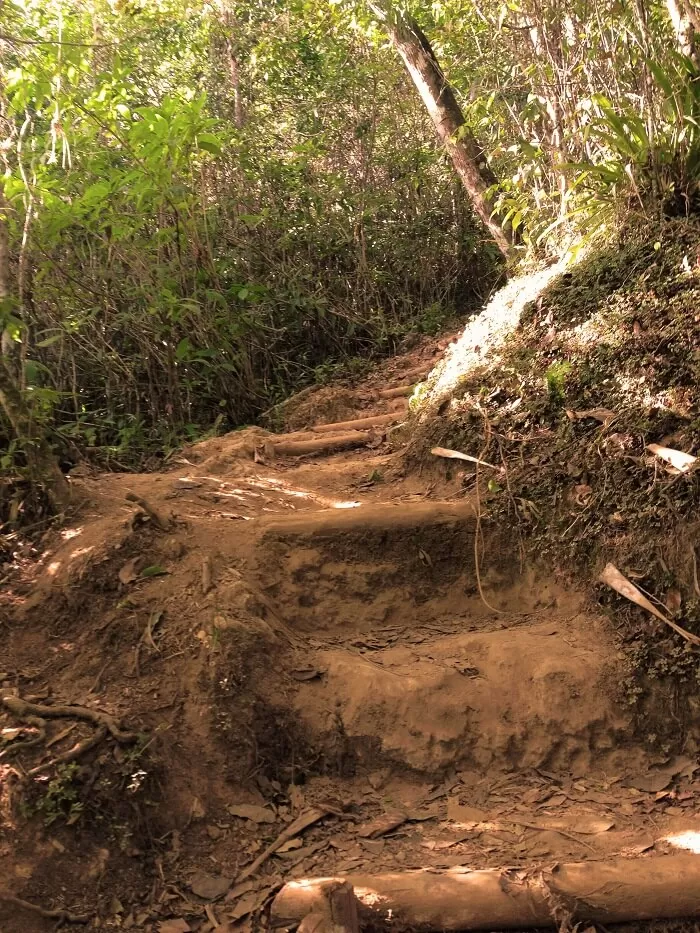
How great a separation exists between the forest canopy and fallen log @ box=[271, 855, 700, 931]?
2.74m

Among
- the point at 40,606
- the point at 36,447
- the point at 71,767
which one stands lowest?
the point at 71,767

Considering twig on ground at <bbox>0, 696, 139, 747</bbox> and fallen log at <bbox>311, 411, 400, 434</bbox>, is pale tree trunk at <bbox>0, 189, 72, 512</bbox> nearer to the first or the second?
twig on ground at <bbox>0, 696, 139, 747</bbox>

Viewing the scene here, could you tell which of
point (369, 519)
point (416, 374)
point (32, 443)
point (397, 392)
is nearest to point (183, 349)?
point (397, 392)

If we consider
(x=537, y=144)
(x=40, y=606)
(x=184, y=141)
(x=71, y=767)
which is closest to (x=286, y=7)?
(x=184, y=141)

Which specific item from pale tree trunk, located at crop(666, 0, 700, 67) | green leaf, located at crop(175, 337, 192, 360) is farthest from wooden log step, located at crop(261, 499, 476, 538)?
pale tree trunk, located at crop(666, 0, 700, 67)

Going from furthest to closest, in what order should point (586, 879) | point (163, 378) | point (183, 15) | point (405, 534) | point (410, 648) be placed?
1. point (183, 15)
2. point (163, 378)
3. point (405, 534)
4. point (410, 648)
5. point (586, 879)

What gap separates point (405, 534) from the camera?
4355 mm

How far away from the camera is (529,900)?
2.84 m

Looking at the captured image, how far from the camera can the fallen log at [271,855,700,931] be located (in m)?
2.82

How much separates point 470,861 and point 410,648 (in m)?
→ 1.14

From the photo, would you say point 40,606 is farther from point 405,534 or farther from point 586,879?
point 586,879

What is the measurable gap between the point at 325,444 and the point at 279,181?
13.0 feet

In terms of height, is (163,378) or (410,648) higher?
(163,378)

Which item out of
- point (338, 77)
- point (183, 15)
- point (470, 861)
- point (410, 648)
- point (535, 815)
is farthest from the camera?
point (183, 15)
